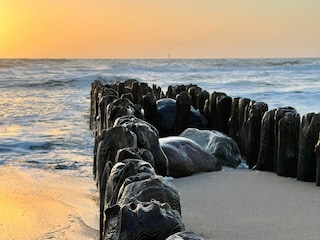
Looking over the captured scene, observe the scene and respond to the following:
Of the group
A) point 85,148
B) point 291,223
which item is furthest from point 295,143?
point 85,148

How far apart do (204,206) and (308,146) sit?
5.93ft

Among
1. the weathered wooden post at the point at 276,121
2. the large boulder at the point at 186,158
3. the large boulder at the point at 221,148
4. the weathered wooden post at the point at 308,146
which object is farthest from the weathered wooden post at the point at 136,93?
the weathered wooden post at the point at 308,146

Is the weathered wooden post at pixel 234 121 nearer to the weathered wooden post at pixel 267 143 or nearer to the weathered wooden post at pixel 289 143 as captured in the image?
the weathered wooden post at pixel 267 143

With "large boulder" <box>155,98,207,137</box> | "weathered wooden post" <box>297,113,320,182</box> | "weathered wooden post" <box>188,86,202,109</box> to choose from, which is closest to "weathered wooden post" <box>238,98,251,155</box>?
"large boulder" <box>155,98,207,137</box>

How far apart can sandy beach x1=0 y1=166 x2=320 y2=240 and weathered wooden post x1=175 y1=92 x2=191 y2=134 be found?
281 centimetres

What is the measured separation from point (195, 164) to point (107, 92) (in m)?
2.92

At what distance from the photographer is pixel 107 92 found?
31.6 feet

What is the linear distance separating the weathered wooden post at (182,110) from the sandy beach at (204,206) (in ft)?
9.23

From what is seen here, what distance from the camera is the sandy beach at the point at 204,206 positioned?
4816mm

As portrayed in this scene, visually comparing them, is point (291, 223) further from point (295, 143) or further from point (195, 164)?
point (195, 164)

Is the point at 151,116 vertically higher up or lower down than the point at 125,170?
lower down

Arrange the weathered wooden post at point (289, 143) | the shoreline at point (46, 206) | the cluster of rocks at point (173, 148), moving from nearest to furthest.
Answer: the cluster of rocks at point (173, 148)
the shoreline at point (46, 206)
the weathered wooden post at point (289, 143)

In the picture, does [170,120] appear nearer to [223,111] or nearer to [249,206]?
[223,111]

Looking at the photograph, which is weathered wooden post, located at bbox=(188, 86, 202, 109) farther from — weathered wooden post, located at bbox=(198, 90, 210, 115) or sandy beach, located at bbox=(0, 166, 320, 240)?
sandy beach, located at bbox=(0, 166, 320, 240)
